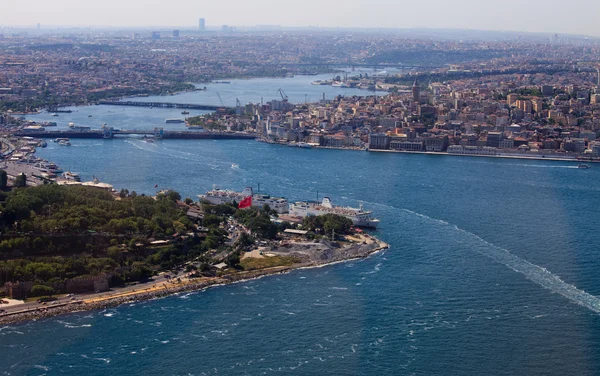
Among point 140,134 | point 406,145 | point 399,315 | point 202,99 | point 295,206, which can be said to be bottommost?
point 202,99

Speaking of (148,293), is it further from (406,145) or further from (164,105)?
(164,105)

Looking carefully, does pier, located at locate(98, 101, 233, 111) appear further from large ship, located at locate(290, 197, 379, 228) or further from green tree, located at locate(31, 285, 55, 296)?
green tree, located at locate(31, 285, 55, 296)

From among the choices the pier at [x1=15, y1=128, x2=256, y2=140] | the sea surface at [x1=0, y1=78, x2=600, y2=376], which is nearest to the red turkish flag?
the sea surface at [x1=0, y1=78, x2=600, y2=376]

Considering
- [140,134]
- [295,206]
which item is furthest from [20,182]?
[140,134]

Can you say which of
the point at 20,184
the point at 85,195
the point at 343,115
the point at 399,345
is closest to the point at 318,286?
the point at 399,345

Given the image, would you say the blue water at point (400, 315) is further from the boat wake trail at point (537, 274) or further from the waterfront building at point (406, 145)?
the waterfront building at point (406, 145)

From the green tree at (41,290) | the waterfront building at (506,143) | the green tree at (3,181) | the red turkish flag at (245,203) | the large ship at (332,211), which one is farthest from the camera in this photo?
the waterfront building at (506,143)

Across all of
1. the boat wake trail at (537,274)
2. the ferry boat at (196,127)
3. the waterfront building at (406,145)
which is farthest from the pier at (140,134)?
the boat wake trail at (537,274)
